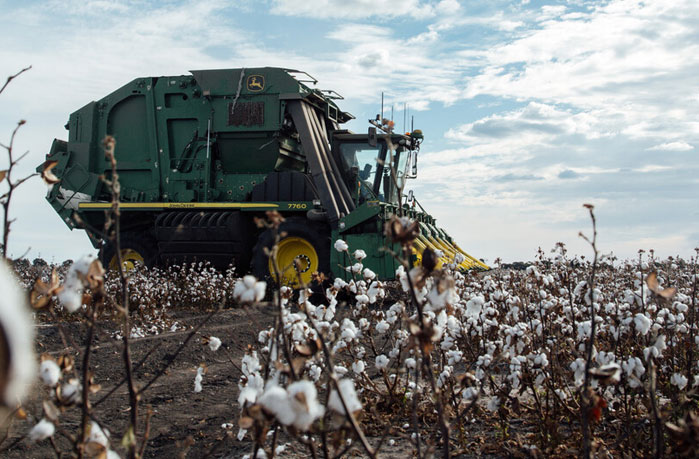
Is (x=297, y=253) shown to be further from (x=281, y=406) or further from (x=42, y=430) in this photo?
(x=281, y=406)

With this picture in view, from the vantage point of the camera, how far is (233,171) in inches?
575

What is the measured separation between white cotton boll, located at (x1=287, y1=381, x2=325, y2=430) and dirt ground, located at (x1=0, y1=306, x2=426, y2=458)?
635 mm

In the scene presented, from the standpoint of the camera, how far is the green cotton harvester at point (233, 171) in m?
13.0

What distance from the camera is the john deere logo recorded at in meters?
14.1

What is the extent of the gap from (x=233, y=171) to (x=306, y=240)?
3.01m

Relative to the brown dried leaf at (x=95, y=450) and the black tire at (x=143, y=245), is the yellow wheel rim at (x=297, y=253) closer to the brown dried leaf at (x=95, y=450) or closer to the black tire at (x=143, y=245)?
the black tire at (x=143, y=245)


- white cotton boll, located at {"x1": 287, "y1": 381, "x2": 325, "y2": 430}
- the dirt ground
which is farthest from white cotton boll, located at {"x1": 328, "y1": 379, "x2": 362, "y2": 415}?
the dirt ground

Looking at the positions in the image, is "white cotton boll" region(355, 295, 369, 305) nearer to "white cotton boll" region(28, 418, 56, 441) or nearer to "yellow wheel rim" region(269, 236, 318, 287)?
"white cotton boll" region(28, 418, 56, 441)

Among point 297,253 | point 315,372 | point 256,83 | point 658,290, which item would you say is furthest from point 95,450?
point 256,83

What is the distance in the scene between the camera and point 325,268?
12453mm

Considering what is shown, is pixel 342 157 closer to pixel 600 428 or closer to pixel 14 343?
pixel 600 428

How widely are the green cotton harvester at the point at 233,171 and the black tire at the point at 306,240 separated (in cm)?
2

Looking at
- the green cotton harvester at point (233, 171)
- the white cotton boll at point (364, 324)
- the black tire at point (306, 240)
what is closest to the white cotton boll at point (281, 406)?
Result: the white cotton boll at point (364, 324)

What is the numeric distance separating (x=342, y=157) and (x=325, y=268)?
9.76 feet
